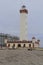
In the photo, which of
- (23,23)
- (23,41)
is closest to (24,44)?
(23,41)

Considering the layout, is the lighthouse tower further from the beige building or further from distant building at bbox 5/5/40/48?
the beige building

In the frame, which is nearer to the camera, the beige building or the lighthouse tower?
the beige building

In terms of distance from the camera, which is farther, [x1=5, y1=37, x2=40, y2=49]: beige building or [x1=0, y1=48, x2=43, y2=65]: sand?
[x1=5, y1=37, x2=40, y2=49]: beige building

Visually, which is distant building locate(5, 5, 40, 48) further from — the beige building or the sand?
the sand

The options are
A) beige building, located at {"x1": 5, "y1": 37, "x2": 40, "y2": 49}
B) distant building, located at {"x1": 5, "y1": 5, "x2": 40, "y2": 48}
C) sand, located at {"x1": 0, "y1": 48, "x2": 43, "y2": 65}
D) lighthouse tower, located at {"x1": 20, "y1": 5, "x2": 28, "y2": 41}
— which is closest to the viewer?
sand, located at {"x1": 0, "y1": 48, "x2": 43, "y2": 65}

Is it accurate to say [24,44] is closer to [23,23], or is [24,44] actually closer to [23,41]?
[23,41]

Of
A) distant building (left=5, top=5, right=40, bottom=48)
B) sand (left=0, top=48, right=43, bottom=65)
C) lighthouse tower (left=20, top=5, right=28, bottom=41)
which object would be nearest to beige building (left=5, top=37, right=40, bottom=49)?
distant building (left=5, top=5, right=40, bottom=48)

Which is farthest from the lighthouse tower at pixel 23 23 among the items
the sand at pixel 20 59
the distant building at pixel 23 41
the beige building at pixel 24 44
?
the sand at pixel 20 59

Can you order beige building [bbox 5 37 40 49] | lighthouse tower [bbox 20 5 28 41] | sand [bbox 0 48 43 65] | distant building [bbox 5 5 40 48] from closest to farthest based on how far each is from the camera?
sand [bbox 0 48 43 65] → beige building [bbox 5 37 40 49] → distant building [bbox 5 5 40 48] → lighthouse tower [bbox 20 5 28 41]

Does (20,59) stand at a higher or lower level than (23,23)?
lower

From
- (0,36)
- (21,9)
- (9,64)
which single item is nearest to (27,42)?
(21,9)

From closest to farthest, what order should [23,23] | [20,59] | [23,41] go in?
[20,59], [23,41], [23,23]

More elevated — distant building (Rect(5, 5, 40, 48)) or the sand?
distant building (Rect(5, 5, 40, 48))

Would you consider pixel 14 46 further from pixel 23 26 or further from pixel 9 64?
pixel 9 64
